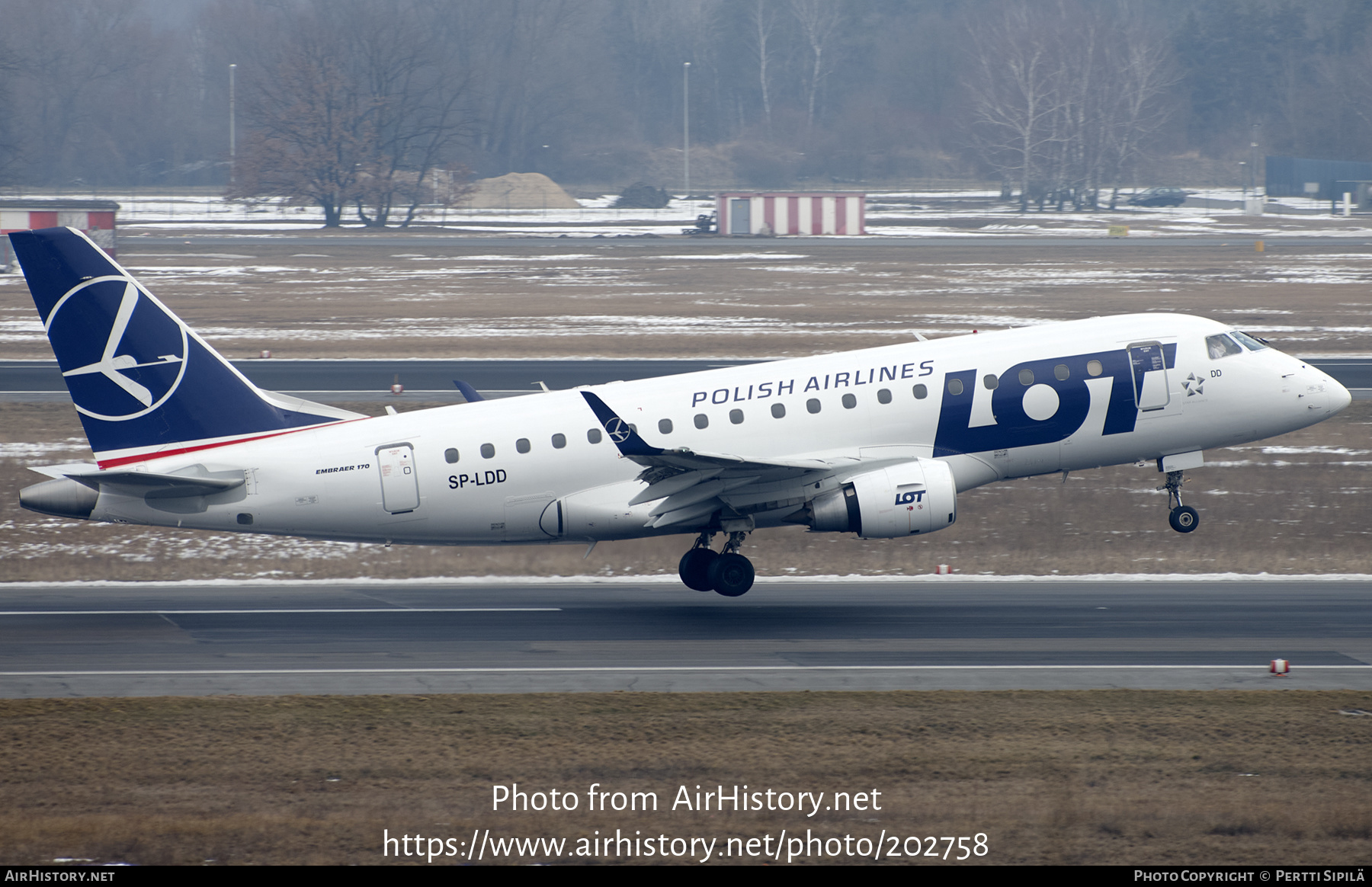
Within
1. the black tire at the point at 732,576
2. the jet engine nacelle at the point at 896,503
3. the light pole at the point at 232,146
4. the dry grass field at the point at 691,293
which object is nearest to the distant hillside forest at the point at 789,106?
the light pole at the point at 232,146

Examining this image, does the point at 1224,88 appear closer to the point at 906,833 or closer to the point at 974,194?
the point at 974,194

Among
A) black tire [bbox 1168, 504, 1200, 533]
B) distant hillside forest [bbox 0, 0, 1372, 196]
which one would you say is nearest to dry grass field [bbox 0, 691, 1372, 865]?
black tire [bbox 1168, 504, 1200, 533]

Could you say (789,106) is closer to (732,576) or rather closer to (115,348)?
A: (732,576)

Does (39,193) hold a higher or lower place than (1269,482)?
higher

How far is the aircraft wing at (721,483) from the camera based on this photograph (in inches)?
1059

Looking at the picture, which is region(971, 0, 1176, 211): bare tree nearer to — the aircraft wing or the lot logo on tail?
the aircraft wing

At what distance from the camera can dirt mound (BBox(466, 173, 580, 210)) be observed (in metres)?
153

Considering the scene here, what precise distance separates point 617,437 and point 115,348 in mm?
9793

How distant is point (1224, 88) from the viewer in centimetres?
18600

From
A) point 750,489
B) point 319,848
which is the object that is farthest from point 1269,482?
point 319,848

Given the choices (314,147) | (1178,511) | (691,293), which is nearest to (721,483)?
(1178,511)

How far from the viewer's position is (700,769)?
18609 mm

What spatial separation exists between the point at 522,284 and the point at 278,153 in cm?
6300

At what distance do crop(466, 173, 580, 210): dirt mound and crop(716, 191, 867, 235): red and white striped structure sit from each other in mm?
37420
